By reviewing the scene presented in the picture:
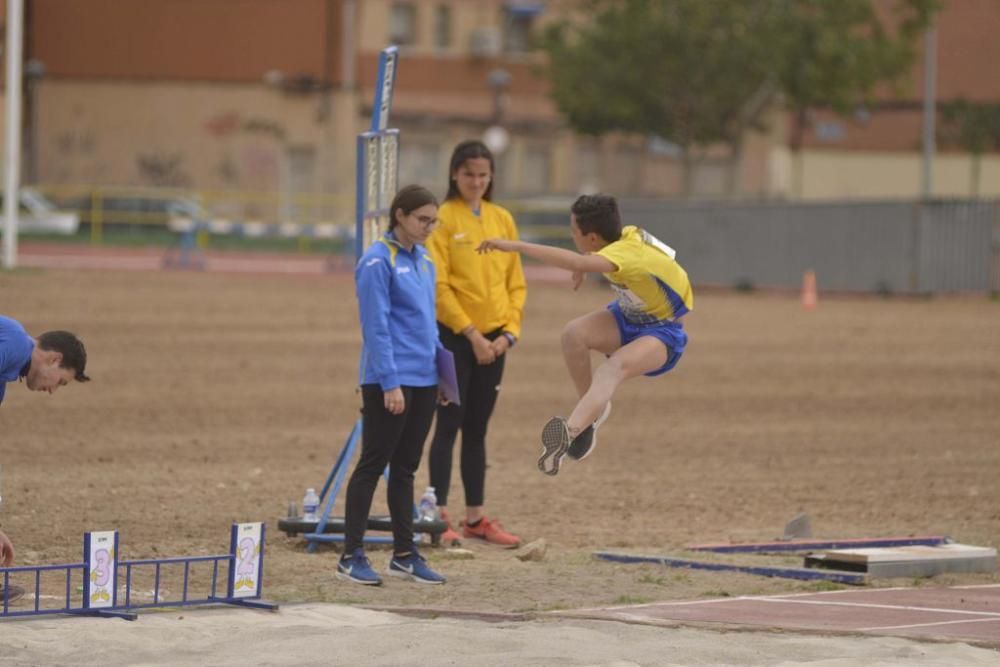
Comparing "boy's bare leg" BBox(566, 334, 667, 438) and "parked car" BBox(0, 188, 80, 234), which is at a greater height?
"parked car" BBox(0, 188, 80, 234)

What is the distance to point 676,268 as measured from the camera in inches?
376

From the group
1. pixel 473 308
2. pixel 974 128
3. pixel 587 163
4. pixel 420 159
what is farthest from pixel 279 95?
pixel 473 308

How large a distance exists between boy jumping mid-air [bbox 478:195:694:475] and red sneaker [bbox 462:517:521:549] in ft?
3.75

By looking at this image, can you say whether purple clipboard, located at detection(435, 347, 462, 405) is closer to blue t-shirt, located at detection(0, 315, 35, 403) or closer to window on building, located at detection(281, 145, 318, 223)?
blue t-shirt, located at detection(0, 315, 35, 403)

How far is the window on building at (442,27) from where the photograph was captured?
57.0 metres

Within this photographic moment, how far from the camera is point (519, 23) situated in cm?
5797

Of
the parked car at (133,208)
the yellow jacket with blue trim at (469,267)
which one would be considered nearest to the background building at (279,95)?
the parked car at (133,208)

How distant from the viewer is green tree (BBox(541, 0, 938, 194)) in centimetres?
4762

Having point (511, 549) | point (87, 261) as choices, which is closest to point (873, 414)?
point (511, 549)

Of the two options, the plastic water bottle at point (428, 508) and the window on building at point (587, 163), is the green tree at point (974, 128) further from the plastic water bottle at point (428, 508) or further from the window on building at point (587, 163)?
the plastic water bottle at point (428, 508)

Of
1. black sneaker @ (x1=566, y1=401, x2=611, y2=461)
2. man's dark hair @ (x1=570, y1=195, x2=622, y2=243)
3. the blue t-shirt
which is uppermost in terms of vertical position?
man's dark hair @ (x1=570, y1=195, x2=622, y2=243)

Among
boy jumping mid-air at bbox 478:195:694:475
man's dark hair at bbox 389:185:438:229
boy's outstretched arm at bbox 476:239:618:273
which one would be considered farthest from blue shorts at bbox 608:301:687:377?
man's dark hair at bbox 389:185:438:229

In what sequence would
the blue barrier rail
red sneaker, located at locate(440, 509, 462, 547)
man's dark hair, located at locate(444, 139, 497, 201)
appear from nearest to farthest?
the blue barrier rail < man's dark hair, located at locate(444, 139, 497, 201) < red sneaker, located at locate(440, 509, 462, 547)

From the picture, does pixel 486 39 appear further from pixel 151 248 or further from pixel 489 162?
pixel 489 162
